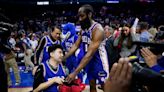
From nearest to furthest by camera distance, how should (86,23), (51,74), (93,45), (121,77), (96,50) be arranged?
(121,77) → (51,74) → (93,45) → (96,50) → (86,23)

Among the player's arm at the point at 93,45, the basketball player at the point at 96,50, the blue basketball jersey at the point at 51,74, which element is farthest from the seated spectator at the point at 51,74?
the basketball player at the point at 96,50

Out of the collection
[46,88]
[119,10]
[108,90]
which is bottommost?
[119,10]

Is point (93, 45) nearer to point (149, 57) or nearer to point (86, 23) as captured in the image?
point (86, 23)

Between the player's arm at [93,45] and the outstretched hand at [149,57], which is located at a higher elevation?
the outstretched hand at [149,57]

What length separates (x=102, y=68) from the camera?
5.83m

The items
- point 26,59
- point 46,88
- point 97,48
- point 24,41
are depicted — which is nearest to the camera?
point 46,88

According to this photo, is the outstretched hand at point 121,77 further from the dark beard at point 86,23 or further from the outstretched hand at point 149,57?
the dark beard at point 86,23

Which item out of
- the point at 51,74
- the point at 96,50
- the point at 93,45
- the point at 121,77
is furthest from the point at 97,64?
the point at 121,77

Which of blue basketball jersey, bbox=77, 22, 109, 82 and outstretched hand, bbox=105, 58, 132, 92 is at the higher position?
outstretched hand, bbox=105, 58, 132, 92

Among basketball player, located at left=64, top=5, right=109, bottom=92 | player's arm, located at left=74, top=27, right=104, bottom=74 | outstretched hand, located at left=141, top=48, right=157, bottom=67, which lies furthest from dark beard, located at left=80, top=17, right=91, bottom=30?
outstretched hand, located at left=141, top=48, right=157, bottom=67

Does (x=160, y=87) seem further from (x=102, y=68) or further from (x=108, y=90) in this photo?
(x=102, y=68)

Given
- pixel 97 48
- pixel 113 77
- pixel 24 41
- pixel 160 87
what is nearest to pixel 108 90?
pixel 113 77

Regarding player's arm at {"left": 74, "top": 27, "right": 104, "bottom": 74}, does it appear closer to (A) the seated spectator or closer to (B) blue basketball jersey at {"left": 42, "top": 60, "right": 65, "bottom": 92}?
(A) the seated spectator

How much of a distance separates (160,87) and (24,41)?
13961 millimetres
